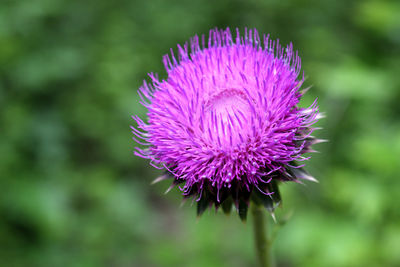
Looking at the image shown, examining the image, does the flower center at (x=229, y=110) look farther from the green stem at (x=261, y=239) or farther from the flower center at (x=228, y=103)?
the green stem at (x=261, y=239)

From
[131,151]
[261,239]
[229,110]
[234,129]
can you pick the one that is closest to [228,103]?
[229,110]

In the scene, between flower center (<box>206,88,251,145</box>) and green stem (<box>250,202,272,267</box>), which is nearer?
flower center (<box>206,88,251,145</box>)

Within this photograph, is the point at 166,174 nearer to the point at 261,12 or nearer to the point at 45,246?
the point at 45,246

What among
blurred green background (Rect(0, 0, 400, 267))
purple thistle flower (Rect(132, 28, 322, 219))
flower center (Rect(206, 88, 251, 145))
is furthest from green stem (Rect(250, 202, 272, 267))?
blurred green background (Rect(0, 0, 400, 267))

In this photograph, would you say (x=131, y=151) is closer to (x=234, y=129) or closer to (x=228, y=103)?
(x=228, y=103)

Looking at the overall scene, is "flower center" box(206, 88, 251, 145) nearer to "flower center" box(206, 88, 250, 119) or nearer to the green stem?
"flower center" box(206, 88, 250, 119)
